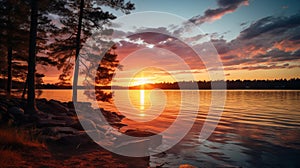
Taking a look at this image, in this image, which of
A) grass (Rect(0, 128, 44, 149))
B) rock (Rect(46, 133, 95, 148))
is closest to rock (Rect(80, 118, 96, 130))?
rock (Rect(46, 133, 95, 148))

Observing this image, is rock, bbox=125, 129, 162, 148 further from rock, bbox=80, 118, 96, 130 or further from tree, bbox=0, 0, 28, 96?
tree, bbox=0, 0, 28, 96

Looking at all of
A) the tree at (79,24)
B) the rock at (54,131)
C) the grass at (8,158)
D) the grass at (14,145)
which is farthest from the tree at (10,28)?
the grass at (8,158)

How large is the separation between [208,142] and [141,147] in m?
4.81

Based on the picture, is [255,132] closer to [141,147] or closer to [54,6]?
[141,147]

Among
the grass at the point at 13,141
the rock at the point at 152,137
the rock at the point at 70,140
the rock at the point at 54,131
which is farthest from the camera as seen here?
the rock at the point at 152,137

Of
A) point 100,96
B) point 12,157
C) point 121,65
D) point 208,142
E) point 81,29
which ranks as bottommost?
point 208,142

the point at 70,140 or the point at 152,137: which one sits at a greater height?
the point at 70,140

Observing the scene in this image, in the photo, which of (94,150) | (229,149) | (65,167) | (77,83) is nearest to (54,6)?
(77,83)

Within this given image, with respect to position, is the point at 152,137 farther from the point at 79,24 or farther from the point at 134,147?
the point at 79,24

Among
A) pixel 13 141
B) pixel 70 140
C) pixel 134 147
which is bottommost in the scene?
pixel 134 147

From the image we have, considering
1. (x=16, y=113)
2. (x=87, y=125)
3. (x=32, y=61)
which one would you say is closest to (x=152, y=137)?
(x=87, y=125)

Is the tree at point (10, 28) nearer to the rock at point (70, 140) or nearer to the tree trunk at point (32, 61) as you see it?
the tree trunk at point (32, 61)

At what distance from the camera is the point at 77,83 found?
1948cm

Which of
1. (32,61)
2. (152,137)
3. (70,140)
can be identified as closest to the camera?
(70,140)
